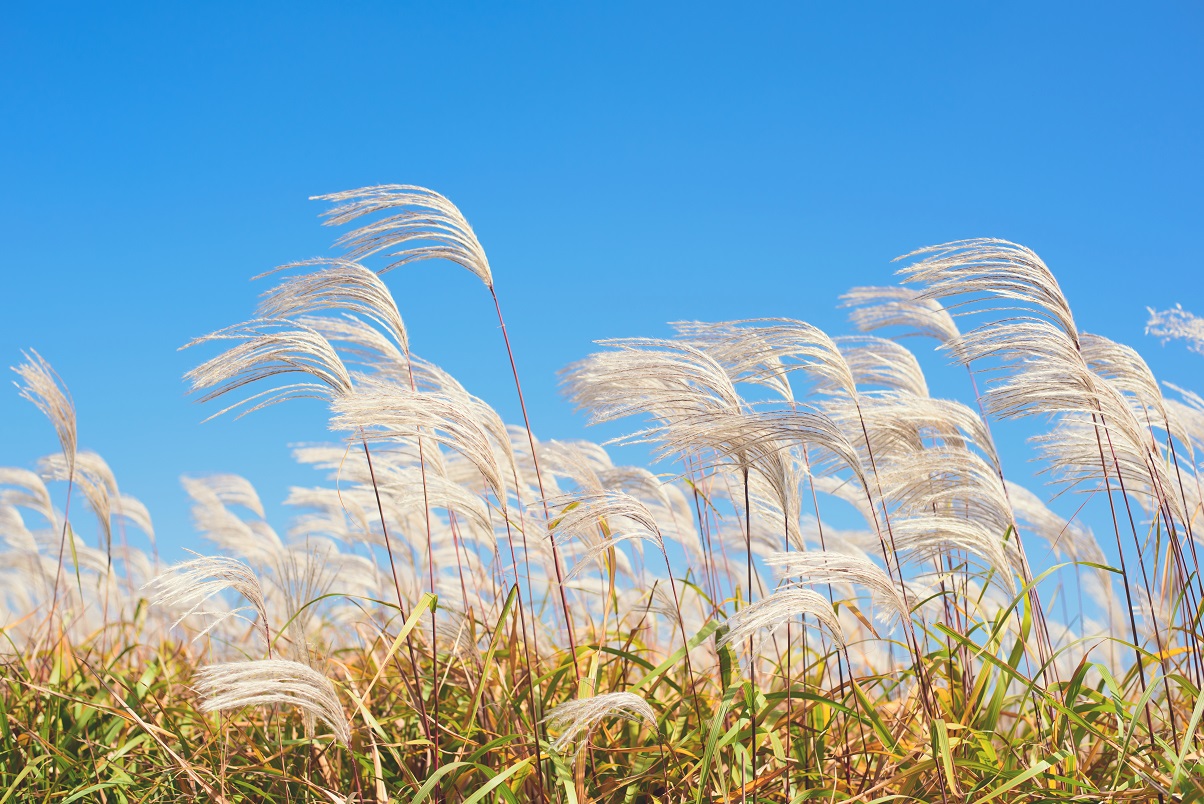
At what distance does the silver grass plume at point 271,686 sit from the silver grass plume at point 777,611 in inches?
37.0

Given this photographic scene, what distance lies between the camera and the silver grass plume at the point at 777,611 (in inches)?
76.1

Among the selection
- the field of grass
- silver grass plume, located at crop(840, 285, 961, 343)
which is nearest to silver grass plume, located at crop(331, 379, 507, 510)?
the field of grass

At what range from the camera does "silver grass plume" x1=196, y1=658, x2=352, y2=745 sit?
6.79ft

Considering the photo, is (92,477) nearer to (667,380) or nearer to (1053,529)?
(667,380)

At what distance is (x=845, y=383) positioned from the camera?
A: 295 centimetres

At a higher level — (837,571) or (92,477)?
(92,477)

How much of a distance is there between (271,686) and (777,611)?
3.70 ft

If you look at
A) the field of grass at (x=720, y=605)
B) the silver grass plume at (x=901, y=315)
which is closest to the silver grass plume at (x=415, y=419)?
the field of grass at (x=720, y=605)

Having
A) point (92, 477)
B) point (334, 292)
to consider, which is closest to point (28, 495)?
point (92, 477)

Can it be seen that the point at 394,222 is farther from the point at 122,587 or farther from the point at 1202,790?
the point at 122,587

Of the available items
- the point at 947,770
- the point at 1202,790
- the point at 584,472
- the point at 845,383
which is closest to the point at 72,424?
the point at 584,472

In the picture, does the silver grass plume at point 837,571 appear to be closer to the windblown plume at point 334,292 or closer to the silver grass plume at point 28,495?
the windblown plume at point 334,292

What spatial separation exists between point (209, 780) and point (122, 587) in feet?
12.7

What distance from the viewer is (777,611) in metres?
1.96
